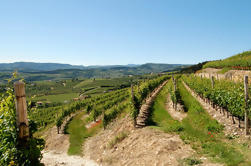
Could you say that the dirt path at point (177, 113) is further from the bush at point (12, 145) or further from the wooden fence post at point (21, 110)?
the wooden fence post at point (21, 110)

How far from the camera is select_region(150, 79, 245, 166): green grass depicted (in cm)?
1057

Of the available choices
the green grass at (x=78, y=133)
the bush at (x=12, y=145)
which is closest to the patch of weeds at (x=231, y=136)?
the bush at (x=12, y=145)

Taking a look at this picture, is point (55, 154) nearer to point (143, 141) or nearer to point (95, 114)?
point (95, 114)

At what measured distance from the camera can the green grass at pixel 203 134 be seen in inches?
416

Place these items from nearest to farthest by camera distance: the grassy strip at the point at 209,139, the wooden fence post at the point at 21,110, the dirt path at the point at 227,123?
the wooden fence post at the point at 21,110 → the grassy strip at the point at 209,139 → the dirt path at the point at 227,123

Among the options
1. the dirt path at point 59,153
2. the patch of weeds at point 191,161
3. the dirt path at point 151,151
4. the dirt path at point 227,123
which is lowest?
the dirt path at point 59,153

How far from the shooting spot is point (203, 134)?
16.5 m

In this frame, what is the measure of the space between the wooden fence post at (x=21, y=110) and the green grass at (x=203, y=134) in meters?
10.6

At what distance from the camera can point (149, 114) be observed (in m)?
25.6

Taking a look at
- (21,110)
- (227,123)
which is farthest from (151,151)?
(21,110)

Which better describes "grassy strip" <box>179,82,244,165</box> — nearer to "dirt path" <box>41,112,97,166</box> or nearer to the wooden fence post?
the wooden fence post

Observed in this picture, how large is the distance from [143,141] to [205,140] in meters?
5.54

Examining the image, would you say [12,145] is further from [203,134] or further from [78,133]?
[78,133]

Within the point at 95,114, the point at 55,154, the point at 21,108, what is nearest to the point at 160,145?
the point at 21,108
